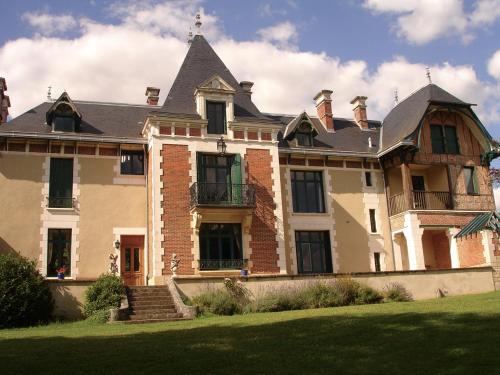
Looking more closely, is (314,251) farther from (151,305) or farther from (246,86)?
(151,305)

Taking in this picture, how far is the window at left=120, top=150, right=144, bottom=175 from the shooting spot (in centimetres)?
2117

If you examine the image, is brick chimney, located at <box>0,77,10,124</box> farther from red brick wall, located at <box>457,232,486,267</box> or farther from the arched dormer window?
red brick wall, located at <box>457,232,486,267</box>

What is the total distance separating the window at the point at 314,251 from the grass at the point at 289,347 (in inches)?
408

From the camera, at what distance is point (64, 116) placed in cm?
2086

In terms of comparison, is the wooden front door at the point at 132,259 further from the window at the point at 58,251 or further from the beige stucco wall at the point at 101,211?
the window at the point at 58,251

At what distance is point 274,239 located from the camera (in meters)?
20.6

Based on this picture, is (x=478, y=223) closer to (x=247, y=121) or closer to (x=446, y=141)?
(x=446, y=141)

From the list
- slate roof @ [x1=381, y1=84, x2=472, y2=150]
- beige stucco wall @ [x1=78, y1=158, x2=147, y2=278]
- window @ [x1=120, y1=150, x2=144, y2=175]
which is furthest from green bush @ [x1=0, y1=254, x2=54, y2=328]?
slate roof @ [x1=381, y1=84, x2=472, y2=150]

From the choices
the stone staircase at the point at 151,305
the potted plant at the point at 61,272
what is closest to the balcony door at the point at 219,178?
the stone staircase at the point at 151,305

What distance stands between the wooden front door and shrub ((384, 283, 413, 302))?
8.46 metres

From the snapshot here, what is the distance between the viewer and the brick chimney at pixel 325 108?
84.9ft

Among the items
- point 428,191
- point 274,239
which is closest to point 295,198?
point 274,239

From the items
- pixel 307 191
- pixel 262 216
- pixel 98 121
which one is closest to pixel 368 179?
pixel 307 191

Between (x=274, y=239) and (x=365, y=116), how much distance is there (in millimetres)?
9313
